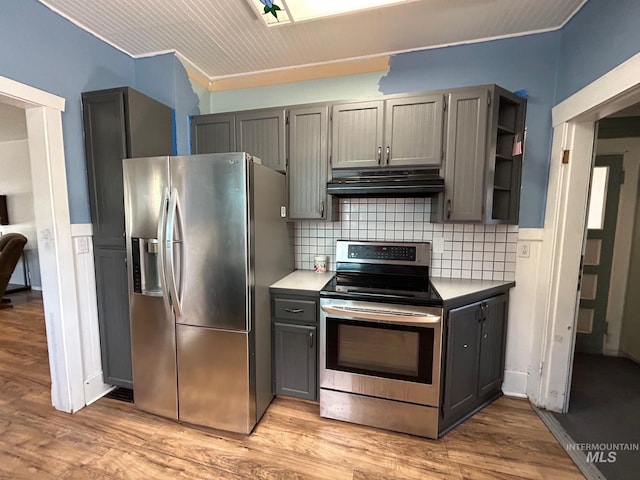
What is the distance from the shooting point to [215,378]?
176 centimetres

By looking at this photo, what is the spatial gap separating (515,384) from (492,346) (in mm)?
472

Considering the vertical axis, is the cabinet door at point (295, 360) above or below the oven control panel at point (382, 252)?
below

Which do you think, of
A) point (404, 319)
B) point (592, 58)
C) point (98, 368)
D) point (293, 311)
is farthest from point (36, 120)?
point (592, 58)

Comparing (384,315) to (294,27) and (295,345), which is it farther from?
(294,27)

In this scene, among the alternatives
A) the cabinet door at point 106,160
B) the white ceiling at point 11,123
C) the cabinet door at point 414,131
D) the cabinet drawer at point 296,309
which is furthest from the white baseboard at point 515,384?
the white ceiling at point 11,123

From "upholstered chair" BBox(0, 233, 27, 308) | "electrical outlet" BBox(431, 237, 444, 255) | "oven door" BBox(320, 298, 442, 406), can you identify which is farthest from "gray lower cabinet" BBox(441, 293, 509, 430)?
"upholstered chair" BBox(0, 233, 27, 308)

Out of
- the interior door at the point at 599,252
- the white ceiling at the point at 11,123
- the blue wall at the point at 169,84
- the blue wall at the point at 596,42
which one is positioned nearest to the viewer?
the blue wall at the point at 596,42

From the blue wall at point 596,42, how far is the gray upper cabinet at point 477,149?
30cm

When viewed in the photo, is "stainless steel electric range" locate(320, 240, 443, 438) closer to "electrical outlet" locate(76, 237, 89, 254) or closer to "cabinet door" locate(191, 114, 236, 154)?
"cabinet door" locate(191, 114, 236, 154)

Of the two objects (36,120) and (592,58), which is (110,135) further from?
(592,58)

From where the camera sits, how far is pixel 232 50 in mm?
2215

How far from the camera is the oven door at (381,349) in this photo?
1.69 meters

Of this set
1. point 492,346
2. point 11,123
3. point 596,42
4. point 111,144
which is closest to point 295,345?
point 492,346

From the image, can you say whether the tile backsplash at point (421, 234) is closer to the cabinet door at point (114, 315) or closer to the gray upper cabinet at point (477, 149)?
the gray upper cabinet at point (477, 149)
